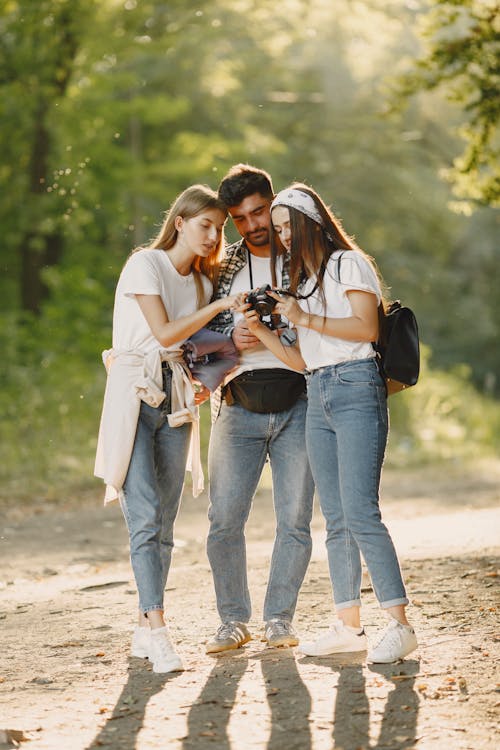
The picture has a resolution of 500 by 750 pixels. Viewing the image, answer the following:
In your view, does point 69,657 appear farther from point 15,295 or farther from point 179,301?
point 15,295

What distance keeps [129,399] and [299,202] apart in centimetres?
115

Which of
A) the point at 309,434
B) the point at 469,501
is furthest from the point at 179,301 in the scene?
the point at 469,501

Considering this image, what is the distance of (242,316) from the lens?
5.11 meters

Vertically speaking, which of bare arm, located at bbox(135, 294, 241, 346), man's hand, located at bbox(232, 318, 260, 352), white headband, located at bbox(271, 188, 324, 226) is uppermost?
white headband, located at bbox(271, 188, 324, 226)

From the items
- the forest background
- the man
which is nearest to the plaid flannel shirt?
the man

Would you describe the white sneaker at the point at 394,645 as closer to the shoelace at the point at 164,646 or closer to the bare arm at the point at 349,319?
the shoelace at the point at 164,646

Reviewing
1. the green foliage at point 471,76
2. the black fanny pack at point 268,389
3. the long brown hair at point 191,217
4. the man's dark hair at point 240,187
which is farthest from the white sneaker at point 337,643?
the green foliage at point 471,76

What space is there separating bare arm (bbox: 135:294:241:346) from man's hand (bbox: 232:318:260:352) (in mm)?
165

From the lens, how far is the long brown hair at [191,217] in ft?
16.3

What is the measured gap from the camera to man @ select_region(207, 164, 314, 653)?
505 centimetres

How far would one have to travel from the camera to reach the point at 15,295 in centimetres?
2388

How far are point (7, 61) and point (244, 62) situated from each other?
8.01 meters

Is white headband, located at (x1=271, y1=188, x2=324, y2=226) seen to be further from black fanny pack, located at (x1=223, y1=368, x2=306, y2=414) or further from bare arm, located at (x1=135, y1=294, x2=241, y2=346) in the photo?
black fanny pack, located at (x1=223, y1=368, x2=306, y2=414)

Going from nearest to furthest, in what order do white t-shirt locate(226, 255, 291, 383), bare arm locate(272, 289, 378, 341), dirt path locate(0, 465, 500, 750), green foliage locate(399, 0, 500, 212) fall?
dirt path locate(0, 465, 500, 750)
bare arm locate(272, 289, 378, 341)
white t-shirt locate(226, 255, 291, 383)
green foliage locate(399, 0, 500, 212)
